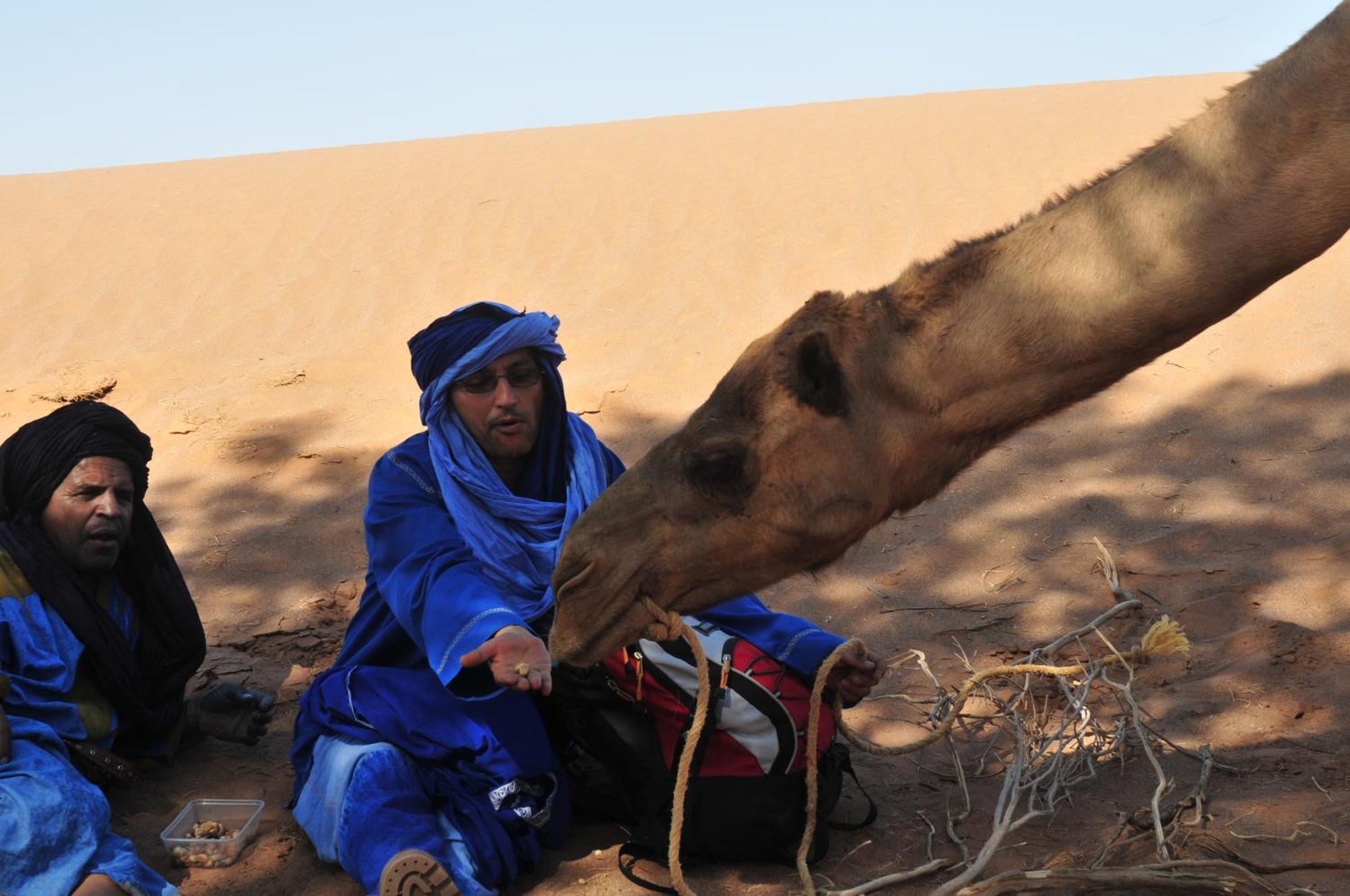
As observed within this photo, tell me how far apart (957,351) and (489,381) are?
1587 mm

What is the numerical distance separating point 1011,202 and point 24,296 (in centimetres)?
878

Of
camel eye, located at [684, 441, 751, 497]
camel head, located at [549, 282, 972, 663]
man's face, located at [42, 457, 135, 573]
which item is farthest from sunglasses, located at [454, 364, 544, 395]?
man's face, located at [42, 457, 135, 573]

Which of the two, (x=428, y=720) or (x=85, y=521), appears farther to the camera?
(x=85, y=521)

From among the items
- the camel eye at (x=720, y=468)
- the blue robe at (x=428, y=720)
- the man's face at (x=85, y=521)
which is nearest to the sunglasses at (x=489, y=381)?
the blue robe at (x=428, y=720)

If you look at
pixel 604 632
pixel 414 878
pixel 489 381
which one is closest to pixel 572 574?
pixel 604 632

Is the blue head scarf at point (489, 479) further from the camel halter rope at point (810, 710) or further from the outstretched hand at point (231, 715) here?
the outstretched hand at point (231, 715)

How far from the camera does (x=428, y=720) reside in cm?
366

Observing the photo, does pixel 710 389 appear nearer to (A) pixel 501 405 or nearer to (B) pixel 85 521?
(A) pixel 501 405

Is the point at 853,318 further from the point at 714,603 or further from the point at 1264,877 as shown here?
the point at 1264,877

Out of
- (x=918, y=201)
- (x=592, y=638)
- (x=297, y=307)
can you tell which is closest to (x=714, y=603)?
(x=592, y=638)

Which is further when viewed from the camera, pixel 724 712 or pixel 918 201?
pixel 918 201

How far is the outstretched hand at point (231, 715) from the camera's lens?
452 centimetres

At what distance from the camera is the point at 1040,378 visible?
2.89 metres

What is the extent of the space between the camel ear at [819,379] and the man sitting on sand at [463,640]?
903 millimetres
